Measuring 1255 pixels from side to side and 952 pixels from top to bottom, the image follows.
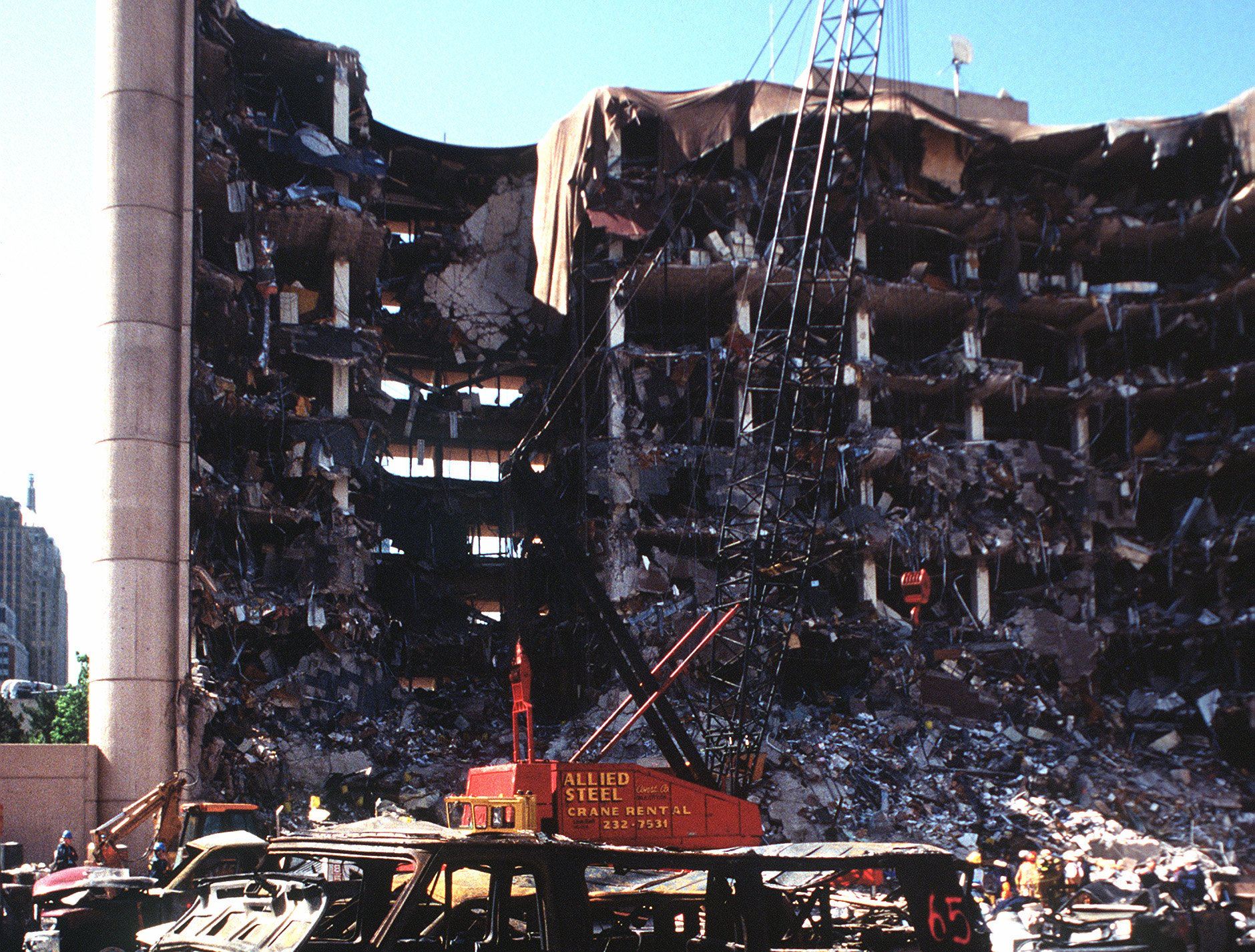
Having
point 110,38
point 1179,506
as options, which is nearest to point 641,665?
point 110,38

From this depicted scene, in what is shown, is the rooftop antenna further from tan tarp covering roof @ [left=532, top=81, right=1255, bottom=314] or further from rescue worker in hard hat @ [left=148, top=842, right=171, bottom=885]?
rescue worker in hard hat @ [left=148, top=842, right=171, bottom=885]

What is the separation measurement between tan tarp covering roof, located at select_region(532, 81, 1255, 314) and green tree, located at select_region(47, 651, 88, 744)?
20.8m

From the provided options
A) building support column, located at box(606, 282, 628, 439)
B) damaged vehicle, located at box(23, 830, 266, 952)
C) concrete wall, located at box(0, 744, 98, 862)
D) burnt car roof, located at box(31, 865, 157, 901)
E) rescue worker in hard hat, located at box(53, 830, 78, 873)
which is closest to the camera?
damaged vehicle, located at box(23, 830, 266, 952)

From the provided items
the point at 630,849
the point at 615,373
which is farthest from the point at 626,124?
the point at 630,849

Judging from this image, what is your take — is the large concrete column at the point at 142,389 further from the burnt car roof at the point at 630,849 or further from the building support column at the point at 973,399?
the building support column at the point at 973,399

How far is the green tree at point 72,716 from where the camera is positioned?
Result: 40.3m

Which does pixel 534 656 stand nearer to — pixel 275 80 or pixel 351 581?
pixel 351 581

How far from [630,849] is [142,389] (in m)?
24.5

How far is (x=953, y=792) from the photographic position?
3362 cm

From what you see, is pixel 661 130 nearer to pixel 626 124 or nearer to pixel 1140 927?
pixel 626 124

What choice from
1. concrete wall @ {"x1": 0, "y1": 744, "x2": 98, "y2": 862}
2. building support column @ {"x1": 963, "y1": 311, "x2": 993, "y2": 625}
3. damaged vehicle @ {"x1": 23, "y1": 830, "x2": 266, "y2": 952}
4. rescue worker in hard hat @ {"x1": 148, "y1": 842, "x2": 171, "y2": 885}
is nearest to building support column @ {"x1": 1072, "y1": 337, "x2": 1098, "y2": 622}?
building support column @ {"x1": 963, "y1": 311, "x2": 993, "y2": 625}

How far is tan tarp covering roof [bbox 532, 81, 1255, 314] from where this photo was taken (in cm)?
4059

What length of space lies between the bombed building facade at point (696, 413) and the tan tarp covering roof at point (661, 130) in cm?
15

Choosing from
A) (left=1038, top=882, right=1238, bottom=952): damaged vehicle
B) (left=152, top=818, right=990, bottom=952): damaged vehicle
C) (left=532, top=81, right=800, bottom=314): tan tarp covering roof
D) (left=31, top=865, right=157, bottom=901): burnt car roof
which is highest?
(left=532, top=81, right=800, bottom=314): tan tarp covering roof
